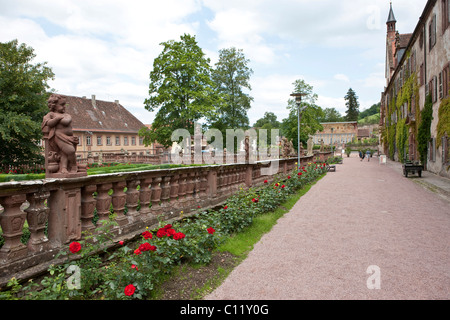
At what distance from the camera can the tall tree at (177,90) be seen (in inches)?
1203

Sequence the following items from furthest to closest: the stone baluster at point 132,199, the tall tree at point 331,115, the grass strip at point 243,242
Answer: the tall tree at point 331,115, the stone baluster at point 132,199, the grass strip at point 243,242

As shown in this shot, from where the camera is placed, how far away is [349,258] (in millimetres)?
4859

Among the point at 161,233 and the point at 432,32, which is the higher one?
the point at 432,32

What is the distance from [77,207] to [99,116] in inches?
2107

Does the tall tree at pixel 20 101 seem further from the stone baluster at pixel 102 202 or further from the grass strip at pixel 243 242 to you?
the stone baluster at pixel 102 202

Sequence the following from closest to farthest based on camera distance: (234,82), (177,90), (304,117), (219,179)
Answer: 1. (219,179)
2. (177,90)
3. (234,82)
4. (304,117)

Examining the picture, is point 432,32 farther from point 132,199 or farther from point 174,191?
point 132,199

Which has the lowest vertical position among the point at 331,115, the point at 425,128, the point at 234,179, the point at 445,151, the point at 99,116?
the point at 234,179

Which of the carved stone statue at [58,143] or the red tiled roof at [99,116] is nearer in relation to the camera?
the carved stone statue at [58,143]

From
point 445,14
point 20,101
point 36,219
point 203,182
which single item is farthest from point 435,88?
point 20,101

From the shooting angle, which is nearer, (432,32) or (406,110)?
(432,32)

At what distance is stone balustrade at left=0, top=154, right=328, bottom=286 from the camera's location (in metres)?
3.06

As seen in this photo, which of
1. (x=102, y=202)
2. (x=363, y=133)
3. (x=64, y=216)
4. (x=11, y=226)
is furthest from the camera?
(x=363, y=133)

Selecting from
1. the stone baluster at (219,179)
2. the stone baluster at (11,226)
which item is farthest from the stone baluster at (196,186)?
the stone baluster at (11,226)
